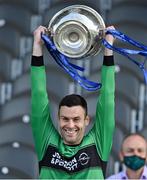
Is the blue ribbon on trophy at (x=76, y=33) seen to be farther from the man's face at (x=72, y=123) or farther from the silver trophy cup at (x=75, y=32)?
the man's face at (x=72, y=123)

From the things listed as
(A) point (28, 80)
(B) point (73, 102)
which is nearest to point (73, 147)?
(B) point (73, 102)

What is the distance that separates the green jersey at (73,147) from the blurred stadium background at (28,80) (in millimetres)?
2044

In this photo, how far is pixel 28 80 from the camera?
5586mm

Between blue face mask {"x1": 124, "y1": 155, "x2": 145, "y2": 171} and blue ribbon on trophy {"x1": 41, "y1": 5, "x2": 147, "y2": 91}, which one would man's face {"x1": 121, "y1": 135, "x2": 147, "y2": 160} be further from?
blue ribbon on trophy {"x1": 41, "y1": 5, "x2": 147, "y2": 91}

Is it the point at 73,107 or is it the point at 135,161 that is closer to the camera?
the point at 73,107

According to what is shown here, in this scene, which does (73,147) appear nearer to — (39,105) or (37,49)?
(39,105)

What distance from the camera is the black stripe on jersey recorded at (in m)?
3.34

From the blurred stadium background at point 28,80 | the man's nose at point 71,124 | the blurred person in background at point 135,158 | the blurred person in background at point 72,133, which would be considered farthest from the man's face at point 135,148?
the man's nose at point 71,124

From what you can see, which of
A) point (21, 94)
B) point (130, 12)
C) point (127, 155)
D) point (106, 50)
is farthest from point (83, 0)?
point (106, 50)

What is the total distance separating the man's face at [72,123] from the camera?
10.9 feet

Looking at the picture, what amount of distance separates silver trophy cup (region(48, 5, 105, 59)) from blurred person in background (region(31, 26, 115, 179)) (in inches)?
2.6

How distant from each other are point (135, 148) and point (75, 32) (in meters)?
1.38

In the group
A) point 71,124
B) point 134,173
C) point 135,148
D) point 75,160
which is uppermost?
point 71,124

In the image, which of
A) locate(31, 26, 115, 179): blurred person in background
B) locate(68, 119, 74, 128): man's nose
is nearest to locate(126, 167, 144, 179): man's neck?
locate(31, 26, 115, 179): blurred person in background
